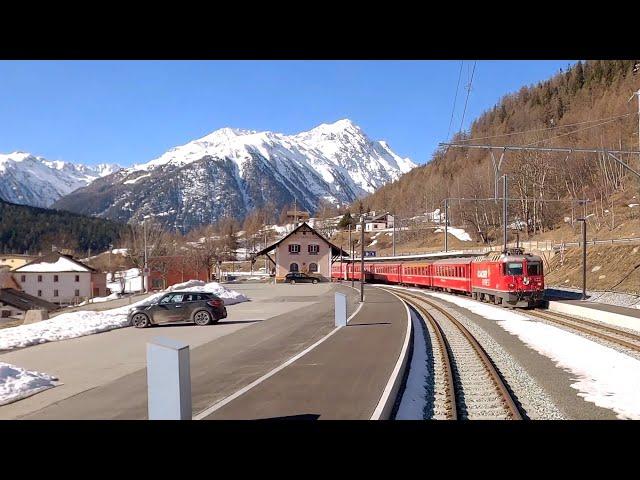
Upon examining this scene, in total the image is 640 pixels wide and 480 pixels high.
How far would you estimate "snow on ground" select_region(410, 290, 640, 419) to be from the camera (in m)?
10.4

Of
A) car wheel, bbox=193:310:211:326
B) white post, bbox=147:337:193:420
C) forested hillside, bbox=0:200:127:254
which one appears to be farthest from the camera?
forested hillside, bbox=0:200:127:254

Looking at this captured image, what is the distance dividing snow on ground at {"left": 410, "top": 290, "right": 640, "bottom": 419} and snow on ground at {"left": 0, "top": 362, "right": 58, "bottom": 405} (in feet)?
31.3

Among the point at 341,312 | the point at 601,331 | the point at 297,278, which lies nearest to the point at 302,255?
the point at 297,278

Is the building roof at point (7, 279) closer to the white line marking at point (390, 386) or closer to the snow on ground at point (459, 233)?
the snow on ground at point (459, 233)

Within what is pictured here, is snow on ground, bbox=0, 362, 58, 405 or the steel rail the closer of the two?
the steel rail

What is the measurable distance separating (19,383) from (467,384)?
8.37 m

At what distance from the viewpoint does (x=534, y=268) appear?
3156cm

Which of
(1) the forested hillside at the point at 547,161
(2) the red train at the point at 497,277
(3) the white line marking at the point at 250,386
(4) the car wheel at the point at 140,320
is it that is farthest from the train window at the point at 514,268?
(4) the car wheel at the point at 140,320

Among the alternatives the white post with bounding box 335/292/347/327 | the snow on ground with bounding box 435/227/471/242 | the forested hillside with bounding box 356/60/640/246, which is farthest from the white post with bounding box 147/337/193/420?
the snow on ground with bounding box 435/227/471/242

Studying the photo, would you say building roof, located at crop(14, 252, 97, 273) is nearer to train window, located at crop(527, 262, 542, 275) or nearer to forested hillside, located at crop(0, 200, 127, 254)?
forested hillside, located at crop(0, 200, 127, 254)

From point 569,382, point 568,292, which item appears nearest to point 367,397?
point 569,382
